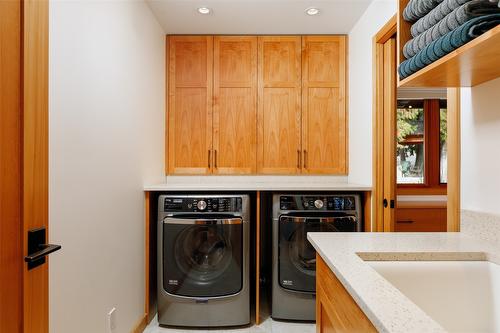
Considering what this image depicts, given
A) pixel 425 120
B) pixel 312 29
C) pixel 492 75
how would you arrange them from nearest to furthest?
pixel 492 75, pixel 312 29, pixel 425 120

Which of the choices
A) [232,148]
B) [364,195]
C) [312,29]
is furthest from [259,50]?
[364,195]

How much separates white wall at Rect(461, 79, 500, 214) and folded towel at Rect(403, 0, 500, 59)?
0.33 meters

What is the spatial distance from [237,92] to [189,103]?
0.46 meters

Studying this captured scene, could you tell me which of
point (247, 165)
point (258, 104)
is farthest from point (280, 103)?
point (247, 165)

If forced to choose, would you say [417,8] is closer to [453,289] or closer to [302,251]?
[453,289]

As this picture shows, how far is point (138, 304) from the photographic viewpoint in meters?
2.10

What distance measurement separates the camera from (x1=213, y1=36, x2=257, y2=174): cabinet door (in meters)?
2.80

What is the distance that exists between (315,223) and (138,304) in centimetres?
137

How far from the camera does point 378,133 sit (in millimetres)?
2125

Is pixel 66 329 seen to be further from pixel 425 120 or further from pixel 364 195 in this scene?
pixel 425 120

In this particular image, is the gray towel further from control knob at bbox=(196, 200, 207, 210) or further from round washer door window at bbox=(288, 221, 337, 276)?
control knob at bbox=(196, 200, 207, 210)

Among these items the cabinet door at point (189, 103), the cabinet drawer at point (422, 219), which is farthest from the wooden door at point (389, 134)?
the cabinet door at point (189, 103)

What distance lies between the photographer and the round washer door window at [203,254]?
2180 millimetres

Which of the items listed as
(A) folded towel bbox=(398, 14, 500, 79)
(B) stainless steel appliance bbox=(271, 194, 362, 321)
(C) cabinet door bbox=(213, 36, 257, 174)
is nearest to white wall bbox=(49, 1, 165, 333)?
(C) cabinet door bbox=(213, 36, 257, 174)
